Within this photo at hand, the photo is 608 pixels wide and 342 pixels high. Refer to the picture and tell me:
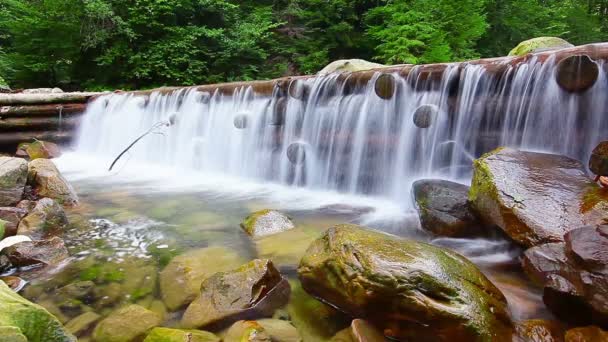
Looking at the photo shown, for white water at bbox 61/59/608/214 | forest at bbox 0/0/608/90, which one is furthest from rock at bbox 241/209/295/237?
forest at bbox 0/0/608/90

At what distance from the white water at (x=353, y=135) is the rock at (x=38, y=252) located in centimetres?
296

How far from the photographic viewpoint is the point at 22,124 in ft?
29.9

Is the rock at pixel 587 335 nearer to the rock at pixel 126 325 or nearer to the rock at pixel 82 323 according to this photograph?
the rock at pixel 126 325

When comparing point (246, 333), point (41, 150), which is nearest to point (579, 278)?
point (246, 333)

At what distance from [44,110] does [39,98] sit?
32 centimetres

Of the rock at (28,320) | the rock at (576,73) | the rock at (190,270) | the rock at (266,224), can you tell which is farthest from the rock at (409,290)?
the rock at (576,73)

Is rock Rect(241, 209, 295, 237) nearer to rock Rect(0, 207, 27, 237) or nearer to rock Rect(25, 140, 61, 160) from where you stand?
rock Rect(0, 207, 27, 237)

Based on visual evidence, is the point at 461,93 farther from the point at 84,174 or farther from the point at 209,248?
the point at 84,174

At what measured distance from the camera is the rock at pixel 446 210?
11.5 feet

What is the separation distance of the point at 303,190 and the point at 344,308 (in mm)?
3962

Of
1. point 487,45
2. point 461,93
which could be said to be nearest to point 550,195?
point 461,93

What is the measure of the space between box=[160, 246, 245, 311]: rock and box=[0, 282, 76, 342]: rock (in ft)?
2.67

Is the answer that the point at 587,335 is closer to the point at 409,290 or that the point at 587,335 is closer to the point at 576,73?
the point at 409,290

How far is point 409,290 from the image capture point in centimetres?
198
